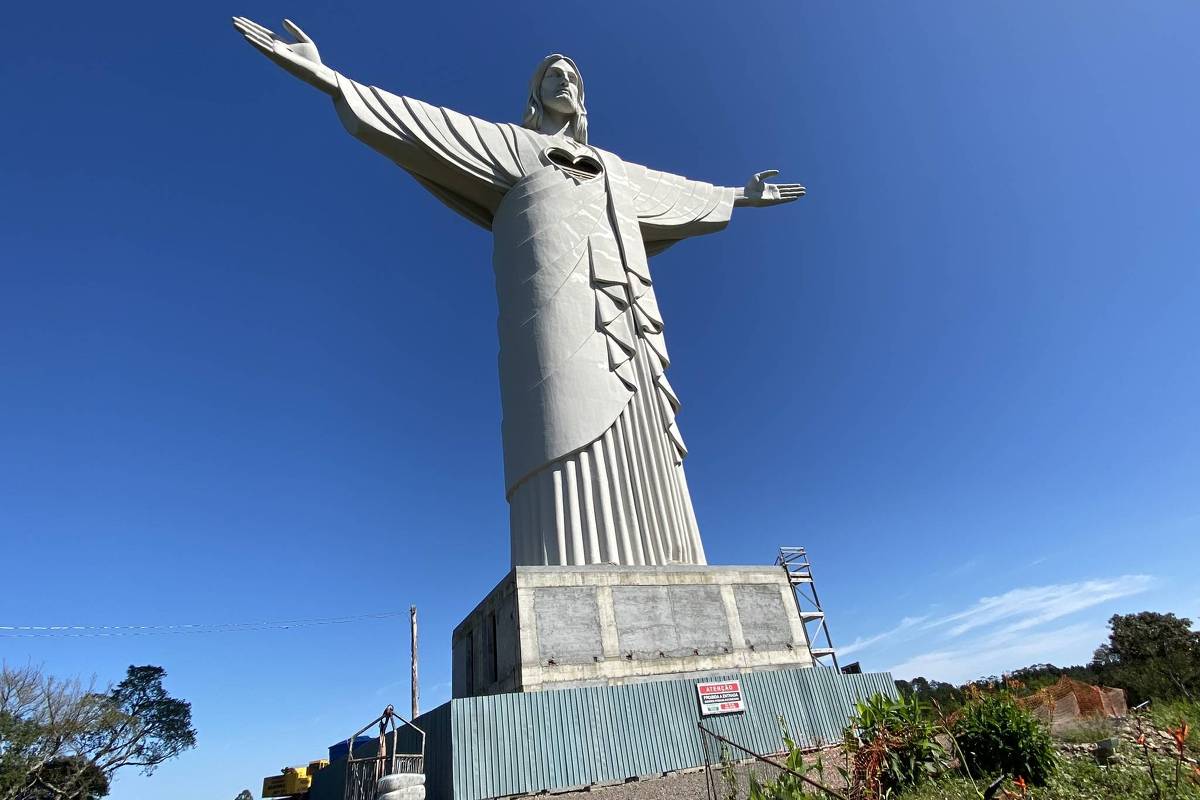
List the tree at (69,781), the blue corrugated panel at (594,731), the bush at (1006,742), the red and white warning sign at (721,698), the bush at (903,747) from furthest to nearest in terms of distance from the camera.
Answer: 1. the tree at (69,781)
2. the red and white warning sign at (721,698)
3. the blue corrugated panel at (594,731)
4. the bush at (1006,742)
5. the bush at (903,747)

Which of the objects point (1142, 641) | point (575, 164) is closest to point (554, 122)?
point (575, 164)

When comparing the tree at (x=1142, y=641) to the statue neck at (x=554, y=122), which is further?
the tree at (x=1142, y=641)

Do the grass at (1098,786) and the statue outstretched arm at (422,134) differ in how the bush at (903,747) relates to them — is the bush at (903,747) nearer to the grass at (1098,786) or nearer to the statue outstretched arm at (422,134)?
the grass at (1098,786)

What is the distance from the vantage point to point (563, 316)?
15.1 m

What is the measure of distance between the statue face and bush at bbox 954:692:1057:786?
18645 millimetres

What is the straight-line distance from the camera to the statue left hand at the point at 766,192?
72.9 ft

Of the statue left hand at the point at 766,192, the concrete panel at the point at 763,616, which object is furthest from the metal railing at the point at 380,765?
the statue left hand at the point at 766,192

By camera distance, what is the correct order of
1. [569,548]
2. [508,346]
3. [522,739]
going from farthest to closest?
[508,346], [569,548], [522,739]

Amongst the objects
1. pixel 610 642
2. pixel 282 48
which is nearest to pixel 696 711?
pixel 610 642

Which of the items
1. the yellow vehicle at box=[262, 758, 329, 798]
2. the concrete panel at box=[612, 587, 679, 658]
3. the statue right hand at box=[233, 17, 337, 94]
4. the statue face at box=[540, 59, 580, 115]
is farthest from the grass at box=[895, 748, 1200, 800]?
the yellow vehicle at box=[262, 758, 329, 798]

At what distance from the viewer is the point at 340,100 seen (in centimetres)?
1538

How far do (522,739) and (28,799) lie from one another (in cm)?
3207

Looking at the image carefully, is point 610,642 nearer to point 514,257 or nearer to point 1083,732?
point 1083,732

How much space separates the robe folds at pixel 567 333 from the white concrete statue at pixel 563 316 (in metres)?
0.03
